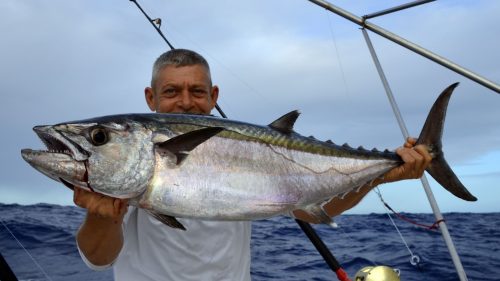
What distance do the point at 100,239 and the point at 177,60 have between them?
1247 mm

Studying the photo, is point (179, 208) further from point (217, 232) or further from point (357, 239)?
point (357, 239)

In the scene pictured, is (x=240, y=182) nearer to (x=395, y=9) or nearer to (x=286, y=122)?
(x=286, y=122)

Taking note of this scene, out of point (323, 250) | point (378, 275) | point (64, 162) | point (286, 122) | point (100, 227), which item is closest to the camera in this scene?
point (64, 162)

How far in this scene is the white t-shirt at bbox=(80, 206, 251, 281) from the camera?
2855 mm

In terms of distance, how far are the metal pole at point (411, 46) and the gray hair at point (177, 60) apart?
156 cm

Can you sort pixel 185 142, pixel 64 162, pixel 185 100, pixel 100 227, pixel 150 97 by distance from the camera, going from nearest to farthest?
pixel 64 162 → pixel 185 142 → pixel 100 227 → pixel 185 100 → pixel 150 97

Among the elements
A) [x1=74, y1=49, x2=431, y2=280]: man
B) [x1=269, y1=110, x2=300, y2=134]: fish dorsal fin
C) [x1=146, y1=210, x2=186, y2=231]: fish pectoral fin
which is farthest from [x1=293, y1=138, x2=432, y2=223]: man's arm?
[x1=146, y1=210, x2=186, y2=231]: fish pectoral fin

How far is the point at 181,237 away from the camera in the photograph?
291 cm

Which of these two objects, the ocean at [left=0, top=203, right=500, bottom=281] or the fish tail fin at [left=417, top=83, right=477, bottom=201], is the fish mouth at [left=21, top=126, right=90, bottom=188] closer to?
the fish tail fin at [left=417, top=83, right=477, bottom=201]

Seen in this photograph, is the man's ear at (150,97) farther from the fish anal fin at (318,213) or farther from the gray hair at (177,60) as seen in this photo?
the fish anal fin at (318,213)

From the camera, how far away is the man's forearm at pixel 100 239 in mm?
2490

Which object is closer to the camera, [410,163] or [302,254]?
[410,163]

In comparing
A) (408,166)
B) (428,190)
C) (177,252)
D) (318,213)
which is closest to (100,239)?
(177,252)

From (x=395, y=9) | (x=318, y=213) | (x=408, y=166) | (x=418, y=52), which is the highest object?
(x=395, y=9)
